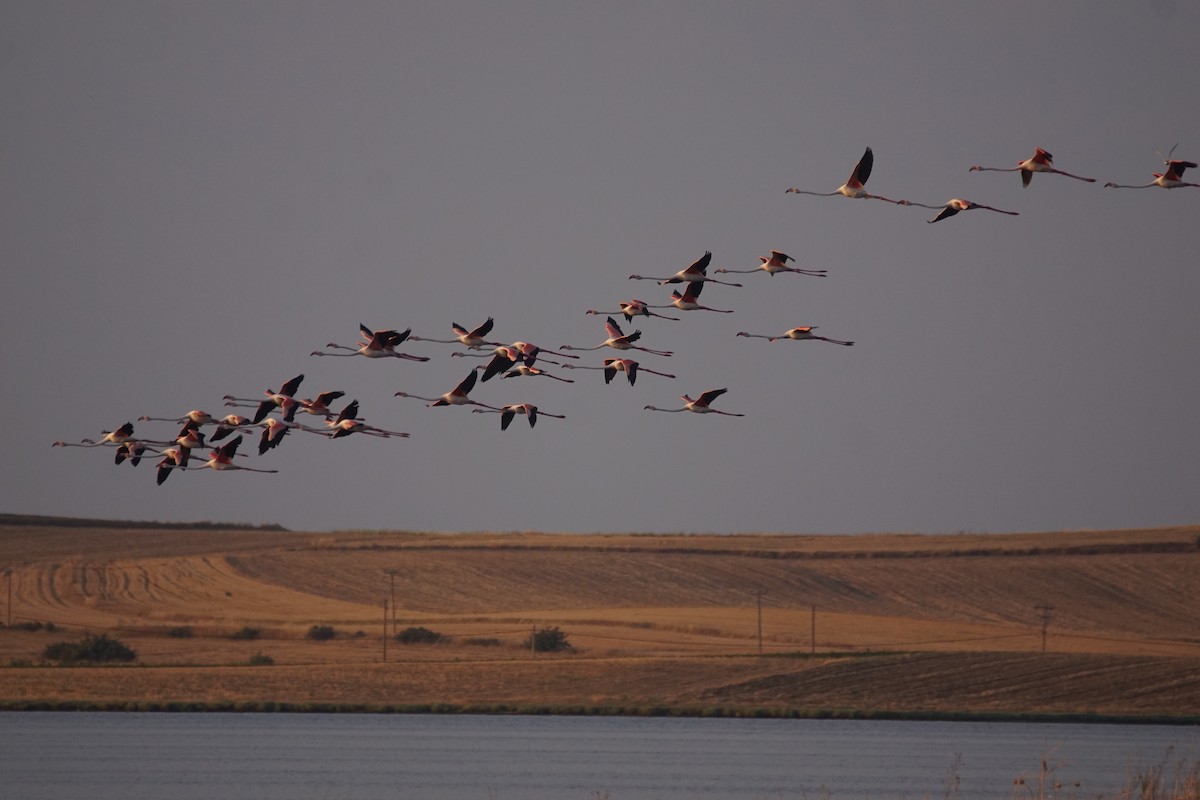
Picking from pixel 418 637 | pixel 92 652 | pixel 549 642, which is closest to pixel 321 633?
pixel 418 637

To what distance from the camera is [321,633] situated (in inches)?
3297

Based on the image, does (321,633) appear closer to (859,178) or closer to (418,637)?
(418,637)

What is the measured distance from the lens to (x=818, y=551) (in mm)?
121188

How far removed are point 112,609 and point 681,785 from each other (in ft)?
176

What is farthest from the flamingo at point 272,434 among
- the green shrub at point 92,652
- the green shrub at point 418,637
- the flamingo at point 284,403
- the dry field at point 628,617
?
the green shrub at point 418,637

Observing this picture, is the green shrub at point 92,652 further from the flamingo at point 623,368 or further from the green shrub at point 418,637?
the flamingo at point 623,368

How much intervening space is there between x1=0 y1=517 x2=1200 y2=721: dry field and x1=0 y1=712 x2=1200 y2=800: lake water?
1.98m

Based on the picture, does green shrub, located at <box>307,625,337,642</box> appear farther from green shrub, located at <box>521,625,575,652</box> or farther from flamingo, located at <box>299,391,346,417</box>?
flamingo, located at <box>299,391,346,417</box>

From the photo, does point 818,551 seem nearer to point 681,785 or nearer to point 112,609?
point 112,609

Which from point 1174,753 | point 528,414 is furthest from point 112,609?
point 528,414

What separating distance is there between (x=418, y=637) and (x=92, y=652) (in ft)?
52.1

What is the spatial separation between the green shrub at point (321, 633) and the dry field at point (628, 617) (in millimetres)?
713

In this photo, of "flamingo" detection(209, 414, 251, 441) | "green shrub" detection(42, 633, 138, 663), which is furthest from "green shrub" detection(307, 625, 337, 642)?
"flamingo" detection(209, 414, 251, 441)

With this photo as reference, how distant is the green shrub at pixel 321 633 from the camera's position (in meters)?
83.2
